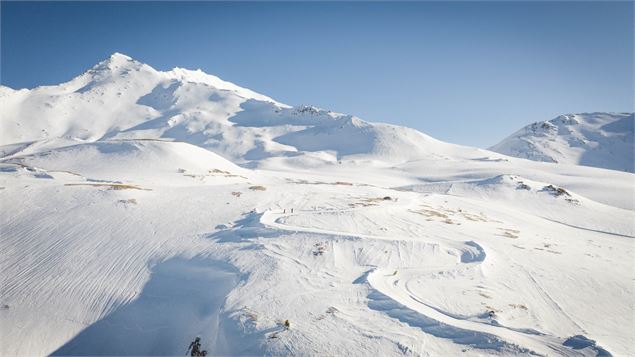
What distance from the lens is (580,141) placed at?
142250 millimetres

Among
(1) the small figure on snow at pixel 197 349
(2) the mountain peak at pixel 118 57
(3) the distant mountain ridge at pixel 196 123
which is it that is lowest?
(1) the small figure on snow at pixel 197 349

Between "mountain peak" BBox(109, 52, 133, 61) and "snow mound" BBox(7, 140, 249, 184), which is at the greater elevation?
"mountain peak" BBox(109, 52, 133, 61)

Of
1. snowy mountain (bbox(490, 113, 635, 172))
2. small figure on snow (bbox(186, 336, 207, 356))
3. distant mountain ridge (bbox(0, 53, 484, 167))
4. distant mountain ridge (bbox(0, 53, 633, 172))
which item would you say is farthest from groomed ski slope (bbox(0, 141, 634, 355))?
snowy mountain (bbox(490, 113, 635, 172))

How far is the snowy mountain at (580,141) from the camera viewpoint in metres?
131

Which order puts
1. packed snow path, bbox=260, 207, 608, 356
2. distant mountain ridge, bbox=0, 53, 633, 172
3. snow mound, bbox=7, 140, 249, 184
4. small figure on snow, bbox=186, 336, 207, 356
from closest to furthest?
packed snow path, bbox=260, 207, 608, 356 → small figure on snow, bbox=186, 336, 207, 356 → snow mound, bbox=7, 140, 249, 184 → distant mountain ridge, bbox=0, 53, 633, 172

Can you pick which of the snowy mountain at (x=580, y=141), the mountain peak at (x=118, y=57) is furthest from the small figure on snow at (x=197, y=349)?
the mountain peak at (x=118, y=57)

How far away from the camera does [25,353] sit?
27.1 feet

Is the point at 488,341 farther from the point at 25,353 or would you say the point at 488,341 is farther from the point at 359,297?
the point at 25,353

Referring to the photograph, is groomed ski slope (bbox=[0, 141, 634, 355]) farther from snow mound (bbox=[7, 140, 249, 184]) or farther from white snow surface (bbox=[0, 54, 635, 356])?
snow mound (bbox=[7, 140, 249, 184])

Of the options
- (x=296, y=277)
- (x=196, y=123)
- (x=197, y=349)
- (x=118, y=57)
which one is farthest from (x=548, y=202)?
(x=118, y=57)

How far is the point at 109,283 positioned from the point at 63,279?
5.50 ft

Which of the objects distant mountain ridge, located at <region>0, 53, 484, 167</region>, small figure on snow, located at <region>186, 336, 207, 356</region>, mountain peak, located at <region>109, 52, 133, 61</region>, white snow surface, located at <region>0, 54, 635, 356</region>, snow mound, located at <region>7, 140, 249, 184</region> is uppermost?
mountain peak, located at <region>109, 52, 133, 61</region>

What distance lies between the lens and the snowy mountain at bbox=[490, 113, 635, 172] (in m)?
131

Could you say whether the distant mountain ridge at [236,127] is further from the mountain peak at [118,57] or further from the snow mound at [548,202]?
the snow mound at [548,202]
